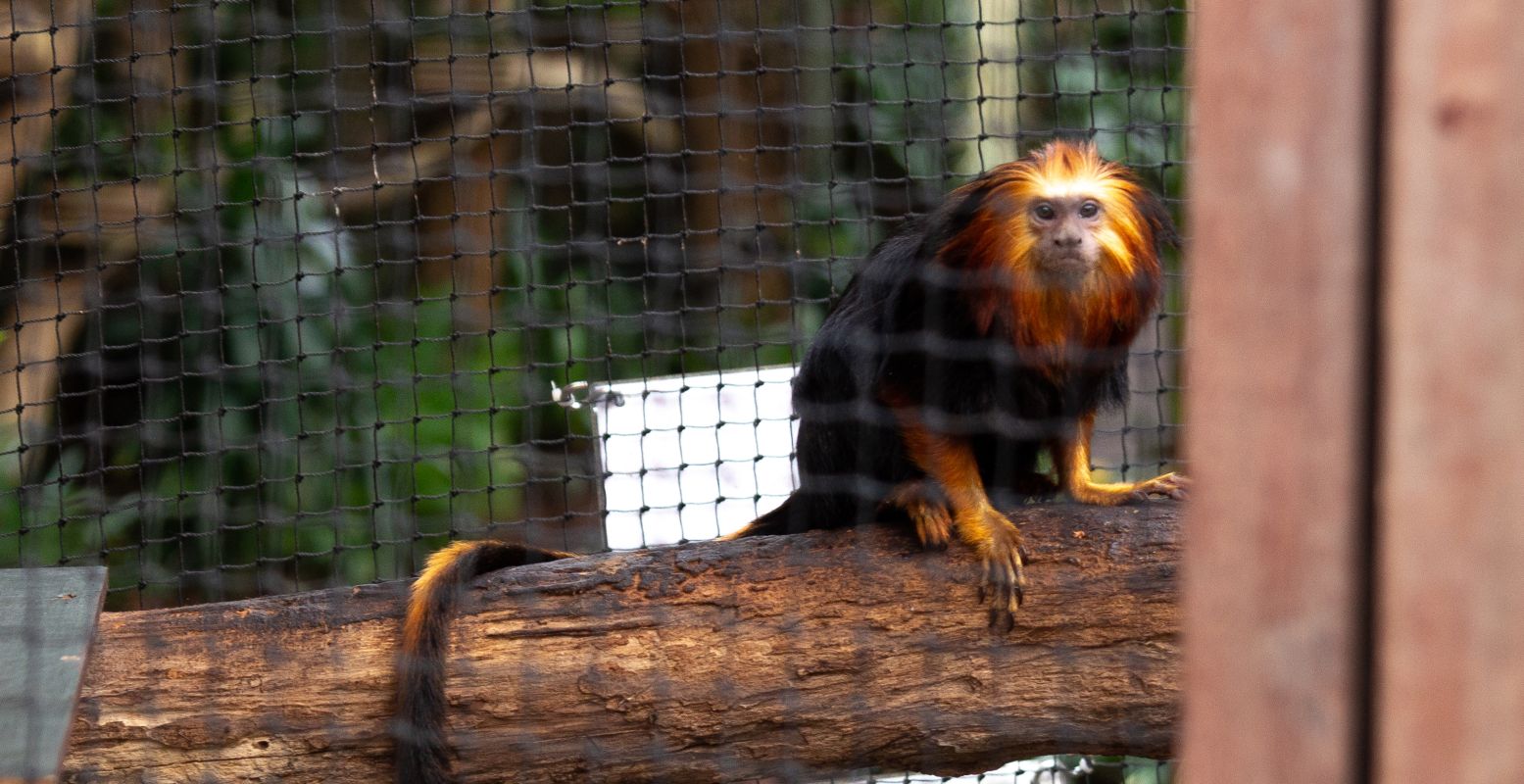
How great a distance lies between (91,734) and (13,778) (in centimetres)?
35

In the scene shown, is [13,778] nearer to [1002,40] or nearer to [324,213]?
[324,213]

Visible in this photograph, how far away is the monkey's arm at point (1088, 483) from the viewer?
256cm

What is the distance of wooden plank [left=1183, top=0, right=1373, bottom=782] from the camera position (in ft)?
A: 3.16

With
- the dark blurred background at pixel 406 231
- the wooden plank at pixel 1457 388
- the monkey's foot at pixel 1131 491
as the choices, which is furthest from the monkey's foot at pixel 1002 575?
the wooden plank at pixel 1457 388

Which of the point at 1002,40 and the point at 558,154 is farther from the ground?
the point at 1002,40

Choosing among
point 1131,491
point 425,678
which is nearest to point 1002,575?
point 1131,491

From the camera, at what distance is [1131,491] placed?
2578 mm

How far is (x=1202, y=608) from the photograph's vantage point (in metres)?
1.02

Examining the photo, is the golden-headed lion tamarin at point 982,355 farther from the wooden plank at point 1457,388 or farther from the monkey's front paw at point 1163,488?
the wooden plank at point 1457,388

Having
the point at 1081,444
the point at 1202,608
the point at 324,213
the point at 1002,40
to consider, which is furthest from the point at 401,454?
the point at 1202,608

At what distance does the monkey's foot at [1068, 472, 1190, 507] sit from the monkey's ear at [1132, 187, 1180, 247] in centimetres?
41

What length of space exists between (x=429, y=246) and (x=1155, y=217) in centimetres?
284

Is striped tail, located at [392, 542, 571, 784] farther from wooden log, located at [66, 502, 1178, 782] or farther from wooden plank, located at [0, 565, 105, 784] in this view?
wooden plank, located at [0, 565, 105, 784]

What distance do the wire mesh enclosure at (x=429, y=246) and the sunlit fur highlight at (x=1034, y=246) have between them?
0.82 meters
